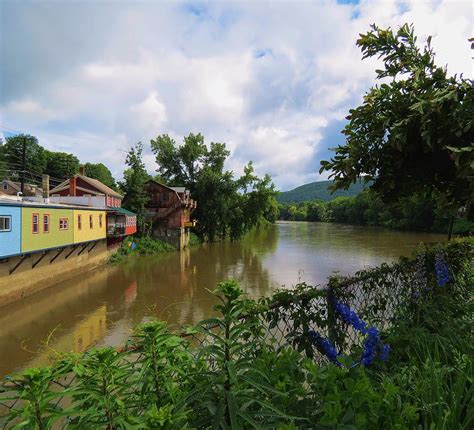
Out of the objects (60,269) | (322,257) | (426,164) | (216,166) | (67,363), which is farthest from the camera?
(216,166)

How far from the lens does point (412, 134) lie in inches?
125

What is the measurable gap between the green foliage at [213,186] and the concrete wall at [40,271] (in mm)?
18812

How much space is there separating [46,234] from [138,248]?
580 inches

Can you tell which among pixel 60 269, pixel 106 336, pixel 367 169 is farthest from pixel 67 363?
pixel 60 269

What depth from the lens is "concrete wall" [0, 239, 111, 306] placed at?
15.2m

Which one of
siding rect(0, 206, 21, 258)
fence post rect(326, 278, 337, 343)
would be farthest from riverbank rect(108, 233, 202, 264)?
fence post rect(326, 278, 337, 343)

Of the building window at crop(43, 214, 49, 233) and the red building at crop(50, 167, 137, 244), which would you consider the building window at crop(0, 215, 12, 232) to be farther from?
the red building at crop(50, 167, 137, 244)

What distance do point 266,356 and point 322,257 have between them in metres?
29.3

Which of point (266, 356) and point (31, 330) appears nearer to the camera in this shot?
point (266, 356)

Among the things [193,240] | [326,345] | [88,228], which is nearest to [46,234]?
[88,228]

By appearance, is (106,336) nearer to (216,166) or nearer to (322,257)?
(322,257)

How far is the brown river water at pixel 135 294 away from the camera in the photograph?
1200 centimetres

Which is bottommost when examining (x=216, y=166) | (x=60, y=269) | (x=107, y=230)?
(x=60, y=269)

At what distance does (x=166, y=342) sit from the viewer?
170cm
